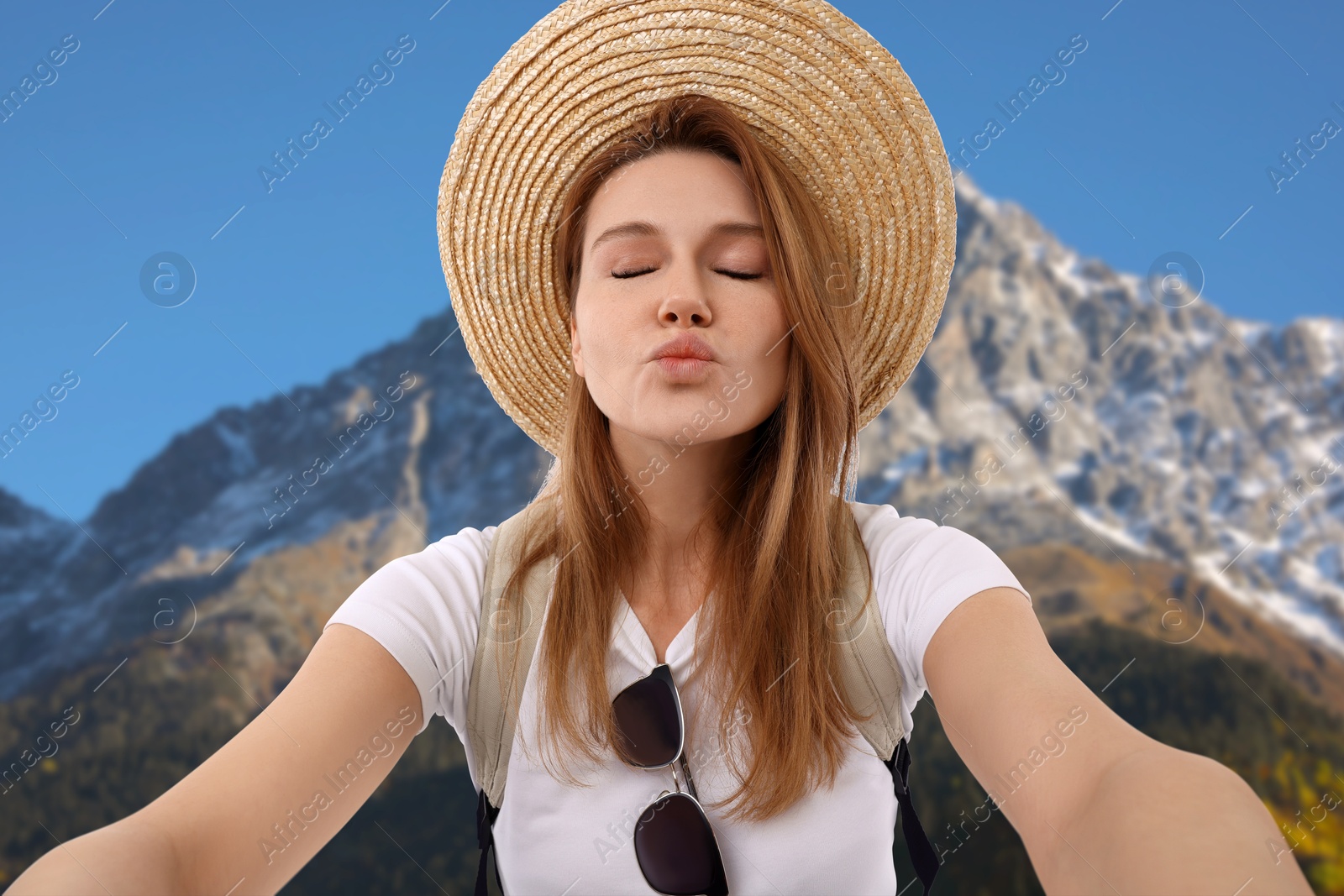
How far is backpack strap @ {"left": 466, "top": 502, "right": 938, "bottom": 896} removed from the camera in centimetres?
141

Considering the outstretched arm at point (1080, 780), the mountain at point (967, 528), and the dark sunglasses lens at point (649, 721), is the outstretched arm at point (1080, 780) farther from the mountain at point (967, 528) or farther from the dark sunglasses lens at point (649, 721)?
the mountain at point (967, 528)

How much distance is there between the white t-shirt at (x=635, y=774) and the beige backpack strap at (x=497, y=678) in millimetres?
15

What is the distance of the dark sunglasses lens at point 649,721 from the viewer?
1365 mm

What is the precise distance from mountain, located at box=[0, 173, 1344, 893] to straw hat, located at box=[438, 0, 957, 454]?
282 cm

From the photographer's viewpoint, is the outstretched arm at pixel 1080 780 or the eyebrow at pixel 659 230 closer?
the outstretched arm at pixel 1080 780

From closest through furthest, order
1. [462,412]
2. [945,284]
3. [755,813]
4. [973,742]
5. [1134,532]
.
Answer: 1. [973,742]
2. [755,813]
3. [945,284]
4. [1134,532]
5. [462,412]

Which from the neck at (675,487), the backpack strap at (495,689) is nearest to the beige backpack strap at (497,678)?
the backpack strap at (495,689)

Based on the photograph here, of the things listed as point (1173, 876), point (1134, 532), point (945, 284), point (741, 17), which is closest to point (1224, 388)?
point (1134, 532)

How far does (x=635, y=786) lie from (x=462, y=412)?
15.7ft

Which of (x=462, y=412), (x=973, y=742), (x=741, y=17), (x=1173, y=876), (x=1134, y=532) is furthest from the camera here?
(x=462, y=412)

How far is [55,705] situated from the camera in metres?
4.56

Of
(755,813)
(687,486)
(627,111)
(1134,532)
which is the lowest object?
(755,813)

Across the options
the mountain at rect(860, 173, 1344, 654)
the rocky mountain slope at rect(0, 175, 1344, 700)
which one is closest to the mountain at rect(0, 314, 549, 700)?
the rocky mountain slope at rect(0, 175, 1344, 700)

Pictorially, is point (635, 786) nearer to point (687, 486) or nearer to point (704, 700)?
point (704, 700)
